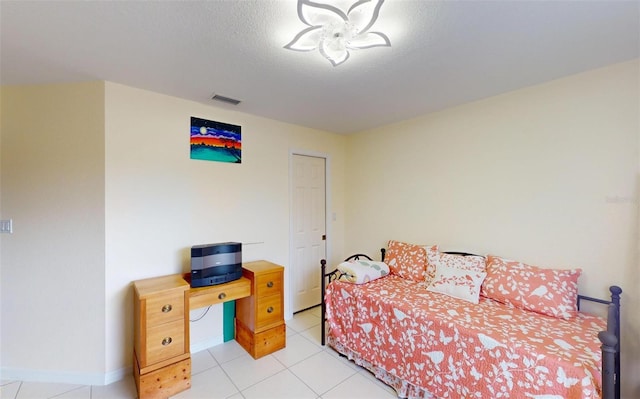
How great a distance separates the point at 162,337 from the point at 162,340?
23 millimetres

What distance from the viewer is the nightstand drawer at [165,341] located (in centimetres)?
193

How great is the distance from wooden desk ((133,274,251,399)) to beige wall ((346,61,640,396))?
2.42 m

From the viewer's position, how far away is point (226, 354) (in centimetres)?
252

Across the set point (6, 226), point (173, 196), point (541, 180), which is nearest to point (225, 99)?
point (173, 196)

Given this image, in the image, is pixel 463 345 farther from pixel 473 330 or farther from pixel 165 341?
pixel 165 341

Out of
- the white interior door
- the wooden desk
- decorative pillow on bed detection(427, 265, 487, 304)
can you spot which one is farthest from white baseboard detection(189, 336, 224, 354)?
decorative pillow on bed detection(427, 265, 487, 304)

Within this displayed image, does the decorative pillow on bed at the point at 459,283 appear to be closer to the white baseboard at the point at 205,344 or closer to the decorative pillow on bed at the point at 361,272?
the decorative pillow on bed at the point at 361,272

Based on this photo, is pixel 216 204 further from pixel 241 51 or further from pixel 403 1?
pixel 403 1

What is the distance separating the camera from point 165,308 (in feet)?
6.57

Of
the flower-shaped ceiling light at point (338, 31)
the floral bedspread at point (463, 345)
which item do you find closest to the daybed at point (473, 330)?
the floral bedspread at point (463, 345)

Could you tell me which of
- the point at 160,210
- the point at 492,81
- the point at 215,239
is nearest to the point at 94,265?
the point at 160,210

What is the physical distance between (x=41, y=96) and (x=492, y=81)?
374cm

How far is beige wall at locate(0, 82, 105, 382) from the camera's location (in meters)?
2.12

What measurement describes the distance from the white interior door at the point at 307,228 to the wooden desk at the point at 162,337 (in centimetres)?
146
